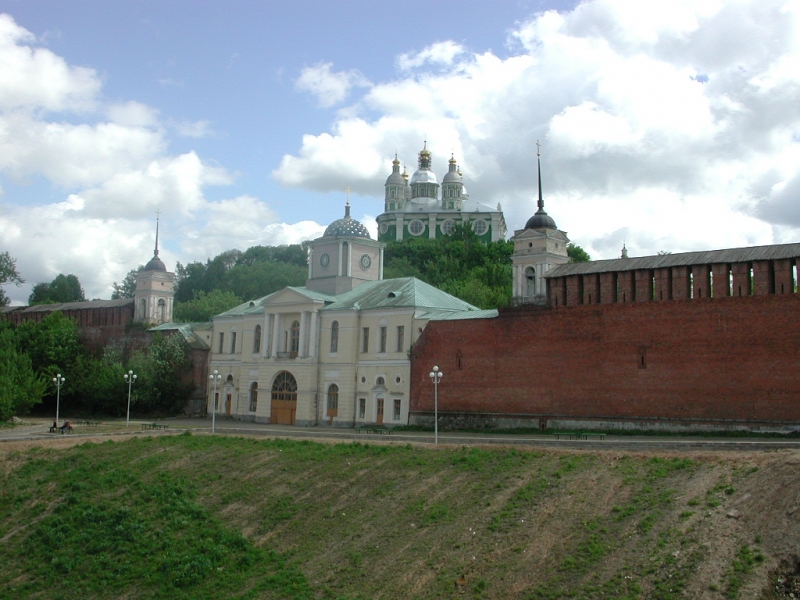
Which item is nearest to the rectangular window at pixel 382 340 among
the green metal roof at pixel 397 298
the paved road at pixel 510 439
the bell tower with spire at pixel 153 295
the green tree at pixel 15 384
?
the green metal roof at pixel 397 298

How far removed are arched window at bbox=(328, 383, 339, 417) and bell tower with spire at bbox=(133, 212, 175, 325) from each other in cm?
2190

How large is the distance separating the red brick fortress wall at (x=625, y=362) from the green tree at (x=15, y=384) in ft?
68.4

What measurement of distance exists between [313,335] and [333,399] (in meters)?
3.57

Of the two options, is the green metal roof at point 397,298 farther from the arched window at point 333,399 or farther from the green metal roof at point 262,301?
the arched window at point 333,399

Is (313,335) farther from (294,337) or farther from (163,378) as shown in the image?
(163,378)

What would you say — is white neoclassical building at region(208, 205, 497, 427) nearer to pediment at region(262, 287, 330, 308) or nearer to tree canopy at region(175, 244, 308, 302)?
pediment at region(262, 287, 330, 308)

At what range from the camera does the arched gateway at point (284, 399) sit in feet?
153

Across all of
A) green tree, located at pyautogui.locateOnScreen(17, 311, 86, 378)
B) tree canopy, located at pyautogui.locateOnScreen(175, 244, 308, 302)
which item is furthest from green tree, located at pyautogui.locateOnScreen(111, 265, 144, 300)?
green tree, located at pyautogui.locateOnScreen(17, 311, 86, 378)

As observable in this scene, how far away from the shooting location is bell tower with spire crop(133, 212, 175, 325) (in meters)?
63.0

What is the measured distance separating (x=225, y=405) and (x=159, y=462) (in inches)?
794

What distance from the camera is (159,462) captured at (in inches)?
1249

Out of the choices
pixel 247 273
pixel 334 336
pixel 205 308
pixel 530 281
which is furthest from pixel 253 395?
pixel 247 273

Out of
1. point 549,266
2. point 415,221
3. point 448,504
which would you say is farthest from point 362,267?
point 415,221

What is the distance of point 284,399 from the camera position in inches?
1860
